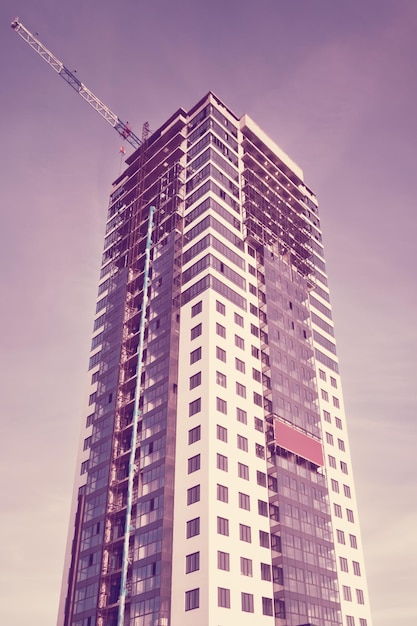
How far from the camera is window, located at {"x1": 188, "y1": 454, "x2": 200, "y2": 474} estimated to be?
81.8 metres

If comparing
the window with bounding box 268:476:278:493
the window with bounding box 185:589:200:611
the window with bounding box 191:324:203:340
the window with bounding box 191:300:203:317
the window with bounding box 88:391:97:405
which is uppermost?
the window with bounding box 191:300:203:317

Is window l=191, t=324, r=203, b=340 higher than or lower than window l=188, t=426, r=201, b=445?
higher

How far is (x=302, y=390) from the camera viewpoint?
348 ft

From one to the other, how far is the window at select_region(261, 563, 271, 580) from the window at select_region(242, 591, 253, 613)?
4.00m

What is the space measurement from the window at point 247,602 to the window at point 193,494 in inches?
526

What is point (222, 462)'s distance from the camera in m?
82.7

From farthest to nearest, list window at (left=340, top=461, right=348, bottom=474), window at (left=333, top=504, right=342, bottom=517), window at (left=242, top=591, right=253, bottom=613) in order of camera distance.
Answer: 1. window at (left=340, top=461, right=348, bottom=474)
2. window at (left=333, top=504, right=342, bottom=517)
3. window at (left=242, top=591, right=253, bottom=613)

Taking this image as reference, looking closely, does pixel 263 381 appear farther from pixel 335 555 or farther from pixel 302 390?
pixel 335 555

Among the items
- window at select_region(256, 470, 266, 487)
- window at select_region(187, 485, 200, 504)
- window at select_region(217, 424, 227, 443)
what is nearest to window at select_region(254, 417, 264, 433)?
window at select_region(256, 470, 266, 487)

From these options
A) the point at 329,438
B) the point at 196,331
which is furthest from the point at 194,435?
the point at 329,438

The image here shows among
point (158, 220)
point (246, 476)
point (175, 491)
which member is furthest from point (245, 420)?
point (158, 220)

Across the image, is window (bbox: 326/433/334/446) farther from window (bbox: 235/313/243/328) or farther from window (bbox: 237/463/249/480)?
window (bbox: 235/313/243/328)

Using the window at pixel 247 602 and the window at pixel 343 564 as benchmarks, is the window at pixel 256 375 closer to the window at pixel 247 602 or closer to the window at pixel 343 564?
the window at pixel 343 564

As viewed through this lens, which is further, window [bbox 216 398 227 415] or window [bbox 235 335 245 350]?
window [bbox 235 335 245 350]
